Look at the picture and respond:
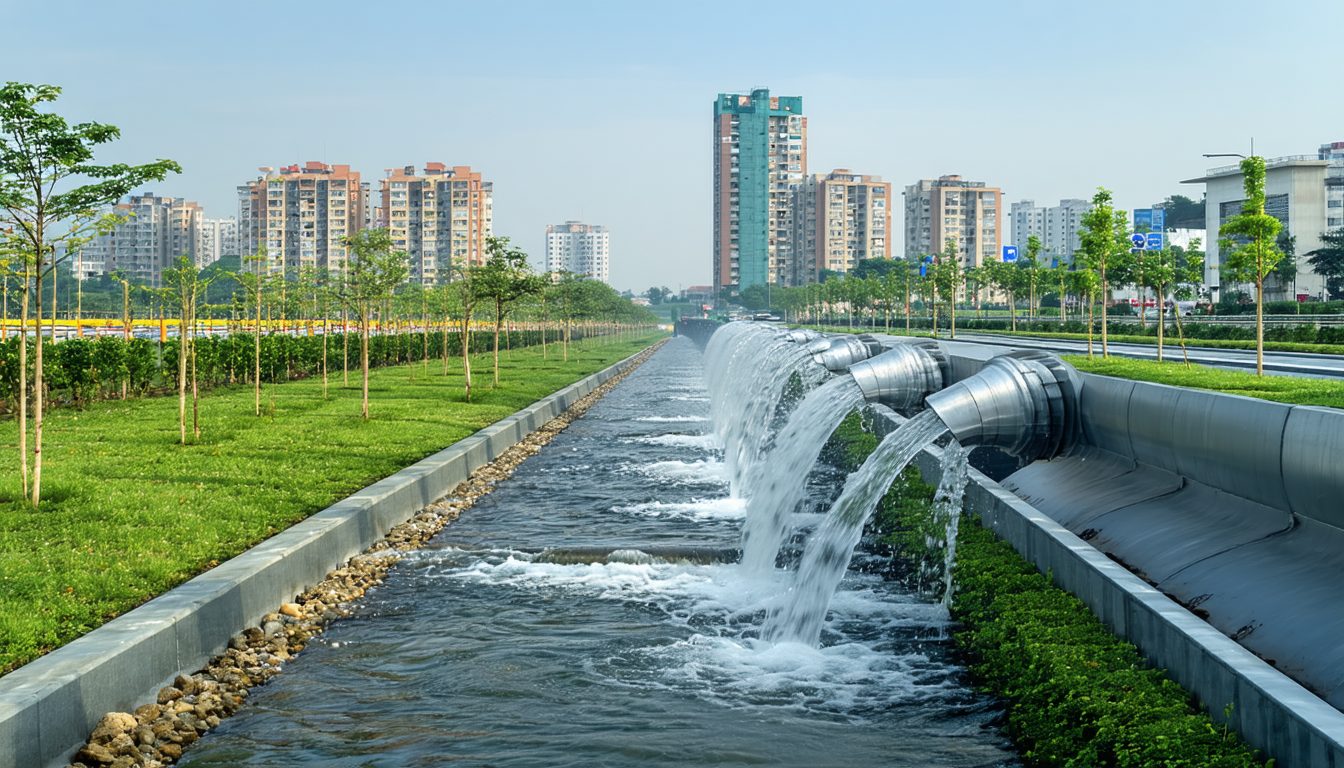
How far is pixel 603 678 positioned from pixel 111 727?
2773 millimetres

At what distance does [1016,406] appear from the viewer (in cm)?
914

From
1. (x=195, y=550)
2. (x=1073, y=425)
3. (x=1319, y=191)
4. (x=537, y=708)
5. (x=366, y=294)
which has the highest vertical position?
(x=1319, y=191)

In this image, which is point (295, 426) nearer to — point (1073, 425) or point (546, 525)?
point (546, 525)

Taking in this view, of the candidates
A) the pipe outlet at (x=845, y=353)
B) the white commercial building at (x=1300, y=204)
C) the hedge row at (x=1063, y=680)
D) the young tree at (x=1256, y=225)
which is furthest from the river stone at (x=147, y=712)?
the white commercial building at (x=1300, y=204)

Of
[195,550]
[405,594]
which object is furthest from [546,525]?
[195,550]

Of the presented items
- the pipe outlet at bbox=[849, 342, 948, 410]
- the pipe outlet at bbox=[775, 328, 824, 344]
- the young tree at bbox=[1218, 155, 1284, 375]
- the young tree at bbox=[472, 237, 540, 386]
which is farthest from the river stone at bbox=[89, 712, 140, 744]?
the young tree at bbox=[472, 237, 540, 386]

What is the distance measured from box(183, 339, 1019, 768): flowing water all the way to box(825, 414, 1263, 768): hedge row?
0.23m

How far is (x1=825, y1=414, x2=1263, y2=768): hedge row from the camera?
14.5ft

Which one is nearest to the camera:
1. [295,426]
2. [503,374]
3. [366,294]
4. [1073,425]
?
[1073,425]

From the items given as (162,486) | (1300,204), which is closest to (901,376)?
(162,486)

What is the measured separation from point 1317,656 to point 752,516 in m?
7.09

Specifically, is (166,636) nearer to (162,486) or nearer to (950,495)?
(162,486)

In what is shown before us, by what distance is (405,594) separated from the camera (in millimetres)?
8836

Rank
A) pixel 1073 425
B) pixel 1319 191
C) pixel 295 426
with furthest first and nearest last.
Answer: pixel 1319 191 < pixel 295 426 < pixel 1073 425
